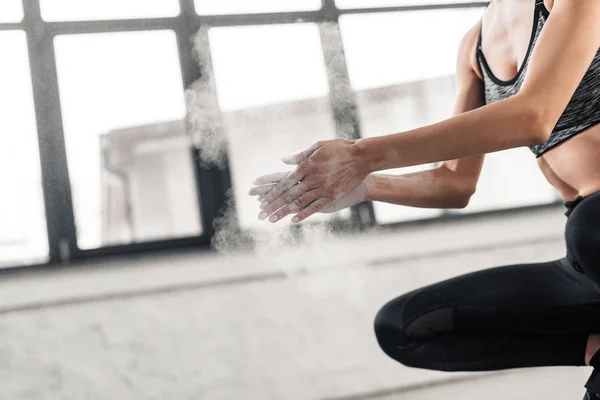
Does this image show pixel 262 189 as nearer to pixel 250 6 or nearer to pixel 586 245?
pixel 586 245

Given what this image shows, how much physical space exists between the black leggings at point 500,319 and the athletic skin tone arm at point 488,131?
1.01 ft

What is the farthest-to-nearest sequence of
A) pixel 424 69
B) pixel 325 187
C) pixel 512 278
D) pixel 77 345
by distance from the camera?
pixel 424 69 < pixel 77 345 < pixel 512 278 < pixel 325 187

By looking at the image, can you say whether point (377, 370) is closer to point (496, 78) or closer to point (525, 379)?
point (525, 379)

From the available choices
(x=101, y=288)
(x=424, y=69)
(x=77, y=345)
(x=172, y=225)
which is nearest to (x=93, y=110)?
(x=172, y=225)

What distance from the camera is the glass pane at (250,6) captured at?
262 centimetres

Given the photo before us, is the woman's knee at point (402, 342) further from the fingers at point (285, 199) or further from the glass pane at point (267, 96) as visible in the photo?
the glass pane at point (267, 96)

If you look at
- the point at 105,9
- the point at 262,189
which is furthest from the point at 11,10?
the point at 262,189

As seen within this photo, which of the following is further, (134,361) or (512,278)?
(134,361)

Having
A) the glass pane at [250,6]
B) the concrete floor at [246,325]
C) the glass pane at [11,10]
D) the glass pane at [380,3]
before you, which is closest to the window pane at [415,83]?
the glass pane at [380,3]

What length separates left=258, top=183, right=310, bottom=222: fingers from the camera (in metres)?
1.08

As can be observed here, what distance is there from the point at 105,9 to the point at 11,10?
345mm

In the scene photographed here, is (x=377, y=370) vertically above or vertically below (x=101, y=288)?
below

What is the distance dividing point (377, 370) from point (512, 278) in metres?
1.21

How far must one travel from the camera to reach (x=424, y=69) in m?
2.89
